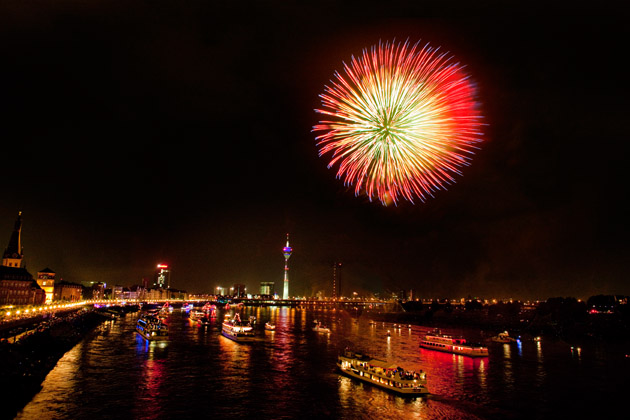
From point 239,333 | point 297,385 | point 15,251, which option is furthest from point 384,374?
point 15,251

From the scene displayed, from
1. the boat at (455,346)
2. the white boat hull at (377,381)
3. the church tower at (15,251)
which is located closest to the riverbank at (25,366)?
the white boat hull at (377,381)

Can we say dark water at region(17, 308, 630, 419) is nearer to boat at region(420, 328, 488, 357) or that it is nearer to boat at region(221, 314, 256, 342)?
boat at region(420, 328, 488, 357)

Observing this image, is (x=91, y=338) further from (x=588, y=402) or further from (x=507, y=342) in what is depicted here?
(x=507, y=342)

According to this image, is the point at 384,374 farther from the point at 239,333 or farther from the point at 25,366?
the point at 239,333

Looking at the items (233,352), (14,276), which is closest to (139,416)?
(233,352)

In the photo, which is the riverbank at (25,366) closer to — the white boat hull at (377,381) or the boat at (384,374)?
the white boat hull at (377,381)

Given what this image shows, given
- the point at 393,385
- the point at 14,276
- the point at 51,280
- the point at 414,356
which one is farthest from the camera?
the point at 51,280
